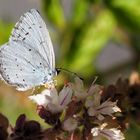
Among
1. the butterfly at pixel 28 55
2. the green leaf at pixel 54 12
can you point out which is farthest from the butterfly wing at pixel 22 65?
the green leaf at pixel 54 12

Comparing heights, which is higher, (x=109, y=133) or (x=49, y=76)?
(x=49, y=76)

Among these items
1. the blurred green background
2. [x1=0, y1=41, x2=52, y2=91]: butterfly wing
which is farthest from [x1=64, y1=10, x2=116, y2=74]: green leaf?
[x1=0, y1=41, x2=52, y2=91]: butterfly wing

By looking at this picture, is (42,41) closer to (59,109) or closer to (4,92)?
(59,109)

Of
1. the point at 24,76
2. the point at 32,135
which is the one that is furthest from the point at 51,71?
the point at 32,135

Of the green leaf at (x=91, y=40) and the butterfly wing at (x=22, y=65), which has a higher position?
the green leaf at (x=91, y=40)

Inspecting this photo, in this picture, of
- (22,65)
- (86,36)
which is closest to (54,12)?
(86,36)

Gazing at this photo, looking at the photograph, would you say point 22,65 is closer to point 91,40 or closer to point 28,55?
point 28,55

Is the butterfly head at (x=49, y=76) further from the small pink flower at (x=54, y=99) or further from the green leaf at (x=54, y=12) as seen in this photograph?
the green leaf at (x=54, y=12)
